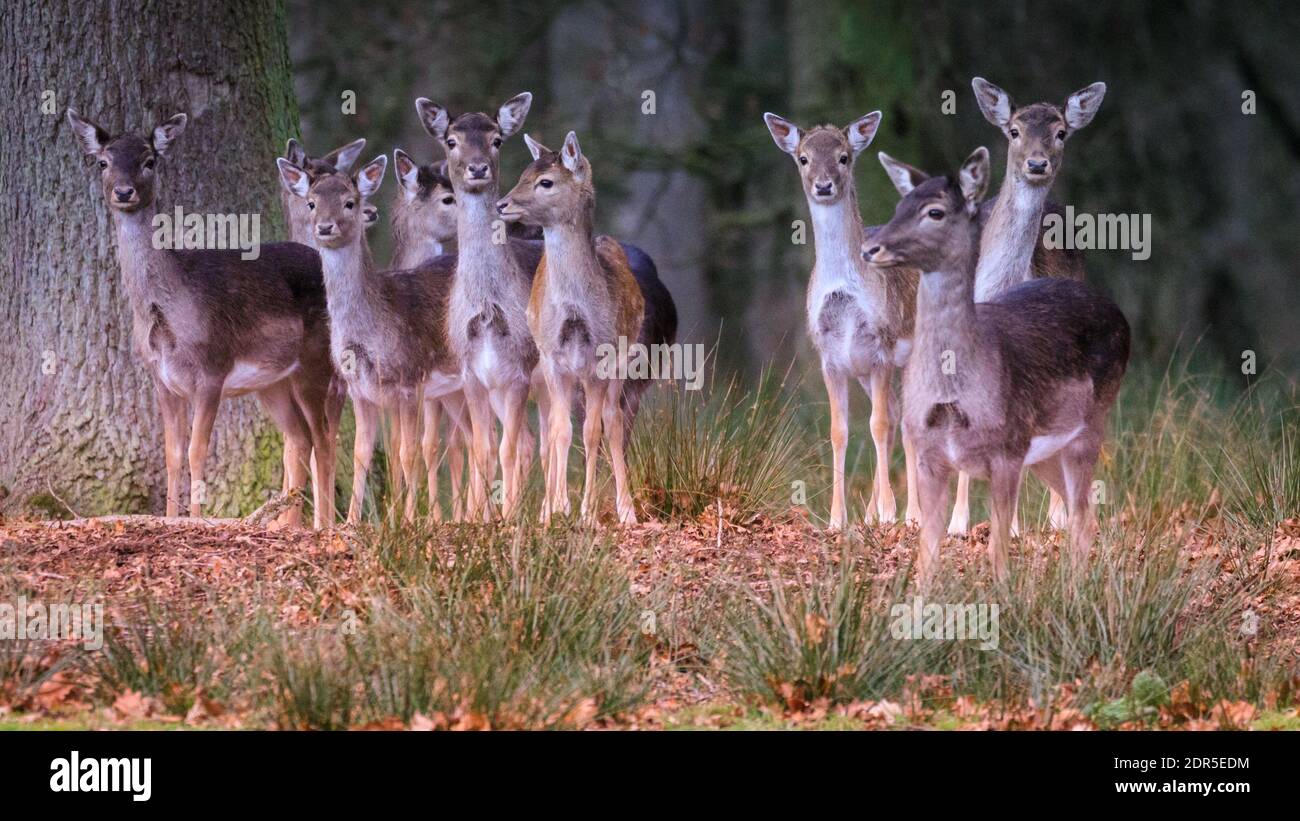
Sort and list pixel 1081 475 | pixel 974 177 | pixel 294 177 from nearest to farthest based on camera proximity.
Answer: pixel 974 177 → pixel 1081 475 → pixel 294 177

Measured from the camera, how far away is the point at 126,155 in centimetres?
999

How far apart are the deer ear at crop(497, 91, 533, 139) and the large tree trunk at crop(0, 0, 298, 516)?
1769 mm

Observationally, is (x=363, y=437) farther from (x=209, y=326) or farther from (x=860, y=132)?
(x=860, y=132)

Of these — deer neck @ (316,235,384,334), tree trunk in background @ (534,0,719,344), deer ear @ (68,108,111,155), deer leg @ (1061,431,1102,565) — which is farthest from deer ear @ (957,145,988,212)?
tree trunk in background @ (534,0,719,344)

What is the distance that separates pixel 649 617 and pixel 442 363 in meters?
3.20

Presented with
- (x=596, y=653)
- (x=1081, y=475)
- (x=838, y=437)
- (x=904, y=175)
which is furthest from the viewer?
(x=838, y=437)

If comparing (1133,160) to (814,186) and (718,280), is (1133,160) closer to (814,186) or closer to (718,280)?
(718,280)

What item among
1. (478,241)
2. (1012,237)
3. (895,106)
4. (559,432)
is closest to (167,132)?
(478,241)

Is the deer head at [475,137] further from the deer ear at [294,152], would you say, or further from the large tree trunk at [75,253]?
the large tree trunk at [75,253]

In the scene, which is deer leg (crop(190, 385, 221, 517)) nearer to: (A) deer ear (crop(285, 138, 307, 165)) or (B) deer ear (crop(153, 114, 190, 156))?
(B) deer ear (crop(153, 114, 190, 156))

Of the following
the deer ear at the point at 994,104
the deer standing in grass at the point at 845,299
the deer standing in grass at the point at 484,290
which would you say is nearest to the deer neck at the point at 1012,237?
the deer ear at the point at 994,104

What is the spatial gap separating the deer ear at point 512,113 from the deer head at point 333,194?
0.67 meters

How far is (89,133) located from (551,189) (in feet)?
7.82

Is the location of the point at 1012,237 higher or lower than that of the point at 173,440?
higher
